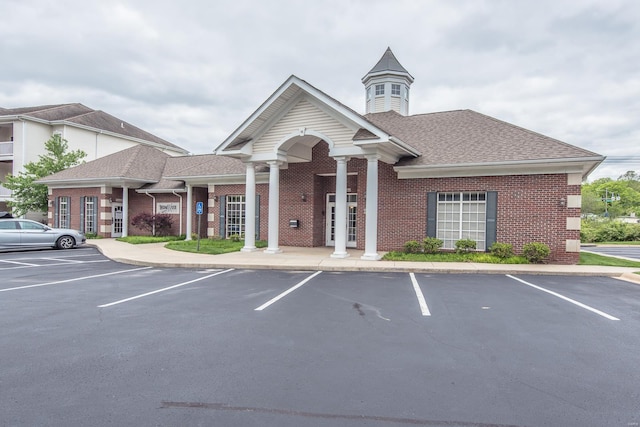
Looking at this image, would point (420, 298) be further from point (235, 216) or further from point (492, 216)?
point (235, 216)

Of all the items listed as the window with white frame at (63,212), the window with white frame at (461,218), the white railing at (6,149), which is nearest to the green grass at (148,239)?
the window with white frame at (63,212)

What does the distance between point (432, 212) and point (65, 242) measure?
1588 cm

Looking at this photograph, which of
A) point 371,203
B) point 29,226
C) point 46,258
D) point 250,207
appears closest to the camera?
point 371,203

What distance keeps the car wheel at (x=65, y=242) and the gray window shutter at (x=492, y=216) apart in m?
17.6

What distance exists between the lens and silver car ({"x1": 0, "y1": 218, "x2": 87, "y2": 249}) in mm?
16891

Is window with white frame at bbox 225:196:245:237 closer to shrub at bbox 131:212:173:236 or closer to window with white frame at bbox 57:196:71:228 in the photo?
shrub at bbox 131:212:173:236

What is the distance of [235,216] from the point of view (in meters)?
20.3

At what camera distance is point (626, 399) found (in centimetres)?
390

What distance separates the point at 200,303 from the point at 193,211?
48.8 ft

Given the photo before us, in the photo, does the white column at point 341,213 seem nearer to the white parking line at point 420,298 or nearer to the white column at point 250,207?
the white parking line at point 420,298

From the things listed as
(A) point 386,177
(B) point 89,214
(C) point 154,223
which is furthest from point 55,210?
(A) point 386,177

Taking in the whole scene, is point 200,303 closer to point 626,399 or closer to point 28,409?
point 28,409

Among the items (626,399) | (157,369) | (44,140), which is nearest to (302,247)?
(157,369)

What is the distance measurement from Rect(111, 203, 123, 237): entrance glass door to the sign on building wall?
8.49 feet
